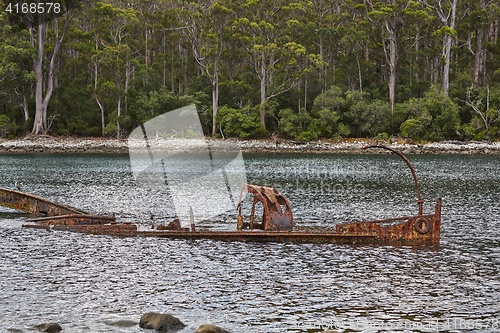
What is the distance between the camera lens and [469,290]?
74.5 ft

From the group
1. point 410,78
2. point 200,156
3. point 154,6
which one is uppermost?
point 154,6

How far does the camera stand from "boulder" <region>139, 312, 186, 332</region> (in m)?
18.0

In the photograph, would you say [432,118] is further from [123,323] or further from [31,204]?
[123,323]

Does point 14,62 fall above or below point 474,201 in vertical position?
above

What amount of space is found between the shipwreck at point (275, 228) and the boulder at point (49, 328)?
1387cm

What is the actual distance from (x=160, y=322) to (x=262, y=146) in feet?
290

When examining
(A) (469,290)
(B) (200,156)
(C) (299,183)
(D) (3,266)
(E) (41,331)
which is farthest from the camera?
(B) (200,156)

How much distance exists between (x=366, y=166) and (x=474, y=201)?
31.2 meters

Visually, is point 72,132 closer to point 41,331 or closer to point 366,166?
point 366,166

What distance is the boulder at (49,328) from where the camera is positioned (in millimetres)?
17766

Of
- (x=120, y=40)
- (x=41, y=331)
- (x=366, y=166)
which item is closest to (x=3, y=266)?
(x=41, y=331)

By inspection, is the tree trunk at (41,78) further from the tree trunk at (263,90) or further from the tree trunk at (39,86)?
the tree trunk at (263,90)

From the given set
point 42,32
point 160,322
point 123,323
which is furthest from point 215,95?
point 160,322

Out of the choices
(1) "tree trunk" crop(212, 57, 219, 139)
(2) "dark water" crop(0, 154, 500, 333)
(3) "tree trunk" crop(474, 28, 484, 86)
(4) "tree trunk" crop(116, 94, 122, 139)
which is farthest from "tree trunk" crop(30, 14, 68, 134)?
(2) "dark water" crop(0, 154, 500, 333)
